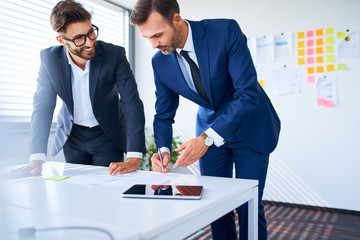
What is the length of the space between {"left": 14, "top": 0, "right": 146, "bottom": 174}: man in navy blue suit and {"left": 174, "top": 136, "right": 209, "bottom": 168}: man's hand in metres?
0.40

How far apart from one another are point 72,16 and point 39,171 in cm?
78

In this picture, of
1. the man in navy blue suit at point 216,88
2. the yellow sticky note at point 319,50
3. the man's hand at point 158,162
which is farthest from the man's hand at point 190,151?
the yellow sticky note at point 319,50

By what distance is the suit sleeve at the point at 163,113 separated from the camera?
158 centimetres

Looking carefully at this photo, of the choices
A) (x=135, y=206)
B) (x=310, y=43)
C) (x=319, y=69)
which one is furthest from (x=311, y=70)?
(x=135, y=206)

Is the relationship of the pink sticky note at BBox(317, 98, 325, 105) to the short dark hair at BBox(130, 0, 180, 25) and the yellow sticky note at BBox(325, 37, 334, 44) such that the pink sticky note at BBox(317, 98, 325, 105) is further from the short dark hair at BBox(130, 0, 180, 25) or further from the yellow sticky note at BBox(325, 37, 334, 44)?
the short dark hair at BBox(130, 0, 180, 25)

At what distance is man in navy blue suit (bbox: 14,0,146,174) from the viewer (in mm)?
1563

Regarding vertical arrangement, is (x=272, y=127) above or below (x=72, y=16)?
below

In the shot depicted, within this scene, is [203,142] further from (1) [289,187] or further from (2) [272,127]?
(1) [289,187]

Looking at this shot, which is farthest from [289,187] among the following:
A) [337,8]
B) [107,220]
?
[107,220]

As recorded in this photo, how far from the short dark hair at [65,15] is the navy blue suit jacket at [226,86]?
0.44 m

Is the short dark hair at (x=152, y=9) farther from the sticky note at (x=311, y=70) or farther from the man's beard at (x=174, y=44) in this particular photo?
the sticky note at (x=311, y=70)

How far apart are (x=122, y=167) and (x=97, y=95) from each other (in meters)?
0.50

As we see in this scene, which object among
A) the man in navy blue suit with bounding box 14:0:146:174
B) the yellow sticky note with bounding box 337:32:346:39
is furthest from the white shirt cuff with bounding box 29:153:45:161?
the yellow sticky note with bounding box 337:32:346:39

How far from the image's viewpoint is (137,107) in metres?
1.66
